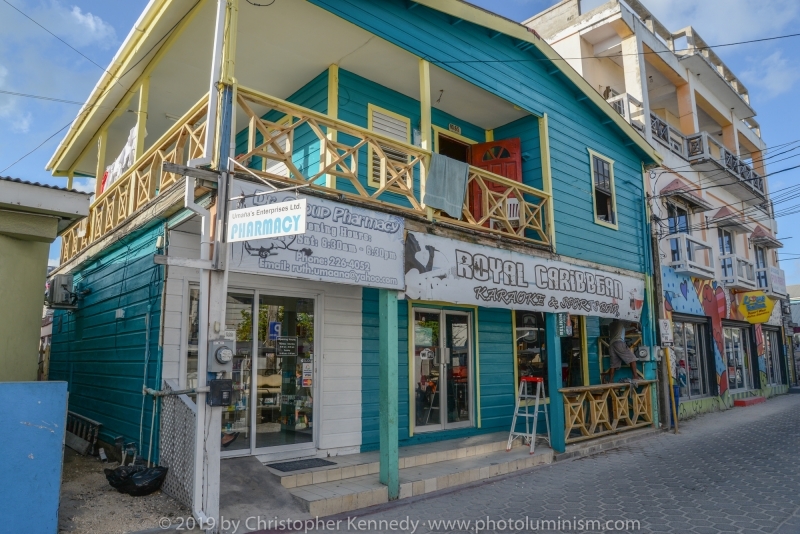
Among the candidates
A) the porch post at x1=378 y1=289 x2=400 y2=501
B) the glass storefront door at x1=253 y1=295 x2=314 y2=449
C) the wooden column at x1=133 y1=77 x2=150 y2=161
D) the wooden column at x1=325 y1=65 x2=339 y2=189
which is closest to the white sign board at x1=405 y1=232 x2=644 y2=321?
the porch post at x1=378 y1=289 x2=400 y2=501

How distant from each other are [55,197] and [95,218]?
367 centimetres

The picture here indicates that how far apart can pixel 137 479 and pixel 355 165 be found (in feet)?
14.3

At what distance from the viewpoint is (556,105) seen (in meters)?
10.9

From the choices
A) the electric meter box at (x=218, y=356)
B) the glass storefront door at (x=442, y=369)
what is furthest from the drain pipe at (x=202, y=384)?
the glass storefront door at (x=442, y=369)

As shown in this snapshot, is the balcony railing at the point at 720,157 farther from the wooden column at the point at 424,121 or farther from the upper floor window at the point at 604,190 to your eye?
the wooden column at the point at 424,121

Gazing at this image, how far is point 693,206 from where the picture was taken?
1606cm

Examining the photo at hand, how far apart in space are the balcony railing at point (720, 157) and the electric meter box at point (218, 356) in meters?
15.5

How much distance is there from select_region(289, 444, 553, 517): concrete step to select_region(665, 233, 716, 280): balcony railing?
25.0 ft

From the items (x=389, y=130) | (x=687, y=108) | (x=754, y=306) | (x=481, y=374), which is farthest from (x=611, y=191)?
(x=754, y=306)

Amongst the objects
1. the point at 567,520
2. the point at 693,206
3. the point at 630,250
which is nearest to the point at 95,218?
the point at 567,520

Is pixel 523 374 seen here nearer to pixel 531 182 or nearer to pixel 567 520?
pixel 531 182

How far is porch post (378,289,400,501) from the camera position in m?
6.48

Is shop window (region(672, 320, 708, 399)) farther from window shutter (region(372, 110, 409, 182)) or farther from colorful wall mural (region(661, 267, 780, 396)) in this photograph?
window shutter (region(372, 110, 409, 182))

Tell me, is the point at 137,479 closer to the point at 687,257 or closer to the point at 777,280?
the point at 687,257
